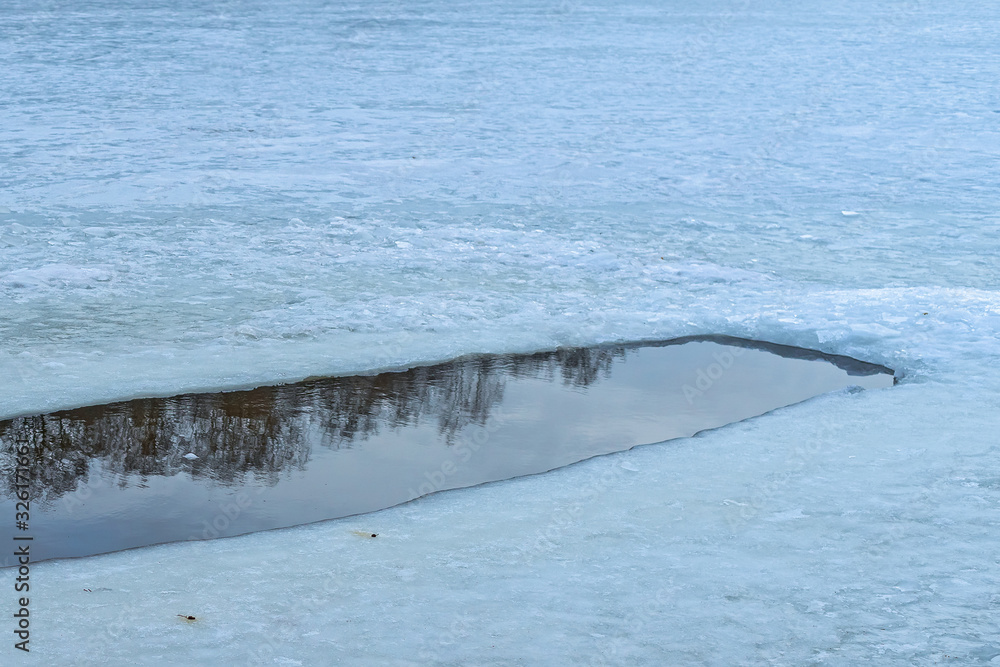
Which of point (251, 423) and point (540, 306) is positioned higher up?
point (540, 306)

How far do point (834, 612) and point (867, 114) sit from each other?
9.36 m

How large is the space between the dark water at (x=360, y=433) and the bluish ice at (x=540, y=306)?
14 cm

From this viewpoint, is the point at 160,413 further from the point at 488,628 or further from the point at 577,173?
the point at 577,173

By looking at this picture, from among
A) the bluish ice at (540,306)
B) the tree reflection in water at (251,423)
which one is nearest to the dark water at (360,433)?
the tree reflection in water at (251,423)

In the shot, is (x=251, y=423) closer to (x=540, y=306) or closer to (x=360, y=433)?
(x=360, y=433)

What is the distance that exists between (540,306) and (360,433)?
176cm

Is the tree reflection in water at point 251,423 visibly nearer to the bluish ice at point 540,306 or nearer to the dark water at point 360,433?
the dark water at point 360,433

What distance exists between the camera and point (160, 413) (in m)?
4.20

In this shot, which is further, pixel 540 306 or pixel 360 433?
pixel 540 306

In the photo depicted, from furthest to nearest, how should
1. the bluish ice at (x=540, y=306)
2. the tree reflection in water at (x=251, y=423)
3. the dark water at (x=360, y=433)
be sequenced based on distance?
the tree reflection in water at (x=251, y=423)
the dark water at (x=360, y=433)
the bluish ice at (x=540, y=306)

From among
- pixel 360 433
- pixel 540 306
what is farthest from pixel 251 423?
pixel 540 306

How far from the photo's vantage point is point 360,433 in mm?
4051

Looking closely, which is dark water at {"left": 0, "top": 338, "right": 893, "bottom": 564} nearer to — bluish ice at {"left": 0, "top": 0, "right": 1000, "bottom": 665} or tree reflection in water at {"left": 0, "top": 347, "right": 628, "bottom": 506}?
tree reflection in water at {"left": 0, "top": 347, "right": 628, "bottom": 506}

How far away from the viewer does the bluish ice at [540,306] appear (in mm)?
2826
